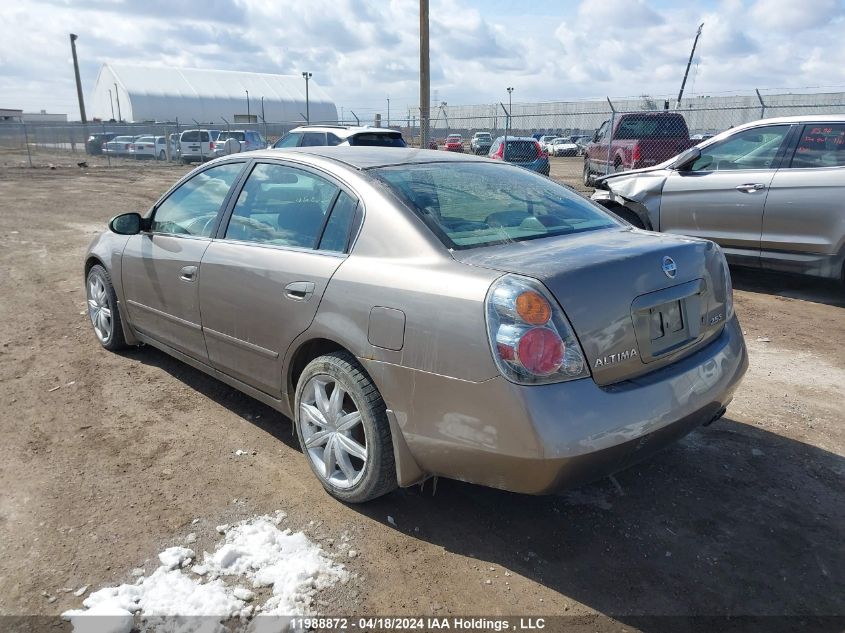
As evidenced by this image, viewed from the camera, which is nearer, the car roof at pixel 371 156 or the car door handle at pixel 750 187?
the car roof at pixel 371 156

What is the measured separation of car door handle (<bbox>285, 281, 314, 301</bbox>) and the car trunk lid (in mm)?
752

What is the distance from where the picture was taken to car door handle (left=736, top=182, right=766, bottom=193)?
6.70 metres

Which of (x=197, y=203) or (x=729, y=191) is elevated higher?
(x=197, y=203)

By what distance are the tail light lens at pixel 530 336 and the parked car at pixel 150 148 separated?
110 feet

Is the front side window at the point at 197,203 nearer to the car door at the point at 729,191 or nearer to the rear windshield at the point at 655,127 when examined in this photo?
the car door at the point at 729,191

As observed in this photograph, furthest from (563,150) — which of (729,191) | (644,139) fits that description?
(729,191)

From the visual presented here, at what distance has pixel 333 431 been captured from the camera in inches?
121

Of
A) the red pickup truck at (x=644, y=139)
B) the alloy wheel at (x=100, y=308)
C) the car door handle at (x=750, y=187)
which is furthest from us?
the red pickup truck at (x=644, y=139)

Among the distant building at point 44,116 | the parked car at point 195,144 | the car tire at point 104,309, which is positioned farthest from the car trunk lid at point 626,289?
the distant building at point 44,116

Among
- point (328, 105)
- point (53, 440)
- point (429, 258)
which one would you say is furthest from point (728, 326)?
point (328, 105)

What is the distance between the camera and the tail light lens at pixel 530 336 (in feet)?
7.77

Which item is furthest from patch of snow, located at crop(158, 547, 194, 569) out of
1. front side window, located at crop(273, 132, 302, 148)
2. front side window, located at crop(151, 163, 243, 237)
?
front side window, located at crop(273, 132, 302, 148)

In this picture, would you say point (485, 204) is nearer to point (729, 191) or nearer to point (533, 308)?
point (533, 308)

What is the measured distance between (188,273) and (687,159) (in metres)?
5.63
